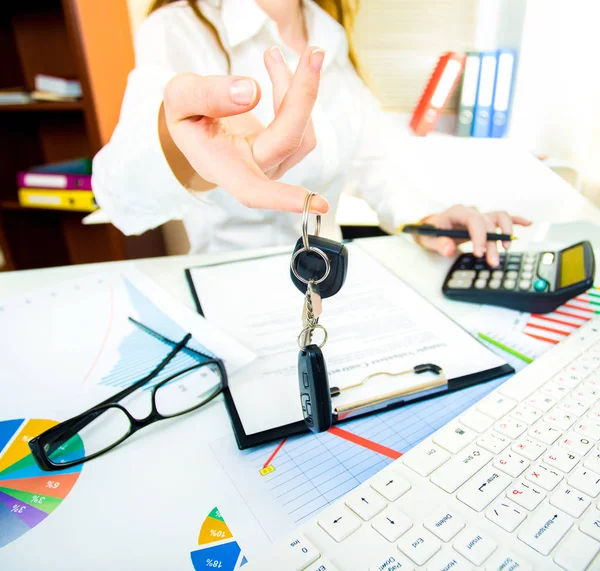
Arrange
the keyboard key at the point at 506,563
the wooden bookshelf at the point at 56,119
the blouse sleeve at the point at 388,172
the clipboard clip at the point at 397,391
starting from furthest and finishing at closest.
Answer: the wooden bookshelf at the point at 56,119 → the blouse sleeve at the point at 388,172 → the clipboard clip at the point at 397,391 → the keyboard key at the point at 506,563

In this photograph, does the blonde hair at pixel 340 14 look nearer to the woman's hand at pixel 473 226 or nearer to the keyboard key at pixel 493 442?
the woman's hand at pixel 473 226

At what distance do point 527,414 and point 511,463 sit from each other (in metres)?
0.04

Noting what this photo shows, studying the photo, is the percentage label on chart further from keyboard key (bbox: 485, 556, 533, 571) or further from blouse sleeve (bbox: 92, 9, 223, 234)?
blouse sleeve (bbox: 92, 9, 223, 234)

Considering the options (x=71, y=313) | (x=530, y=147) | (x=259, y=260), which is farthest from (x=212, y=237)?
(x=530, y=147)

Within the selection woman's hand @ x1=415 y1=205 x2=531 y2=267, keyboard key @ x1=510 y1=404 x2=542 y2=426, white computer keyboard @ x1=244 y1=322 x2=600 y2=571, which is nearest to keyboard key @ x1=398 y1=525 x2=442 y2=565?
white computer keyboard @ x1=244 y1=322 x2=600 y2=571

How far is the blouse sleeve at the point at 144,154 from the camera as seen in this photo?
1.11ft

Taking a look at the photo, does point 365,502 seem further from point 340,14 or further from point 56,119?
point 56,119

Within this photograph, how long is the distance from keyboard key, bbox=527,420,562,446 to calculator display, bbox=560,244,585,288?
0.67 ft

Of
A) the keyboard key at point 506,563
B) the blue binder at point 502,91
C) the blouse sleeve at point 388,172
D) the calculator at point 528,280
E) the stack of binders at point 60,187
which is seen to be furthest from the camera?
the stack of binders at point 60,187

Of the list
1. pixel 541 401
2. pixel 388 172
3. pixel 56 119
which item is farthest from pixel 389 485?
pixel 56 119

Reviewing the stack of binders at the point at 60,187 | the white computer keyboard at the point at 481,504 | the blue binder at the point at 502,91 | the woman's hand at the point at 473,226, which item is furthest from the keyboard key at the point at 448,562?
the stack of binders at the point at 60,187

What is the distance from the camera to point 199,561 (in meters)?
0.19

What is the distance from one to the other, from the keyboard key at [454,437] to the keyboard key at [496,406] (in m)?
0.02

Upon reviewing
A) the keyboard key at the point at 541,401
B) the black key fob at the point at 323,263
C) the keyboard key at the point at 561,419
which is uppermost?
the black key fob at the point at 323,263
